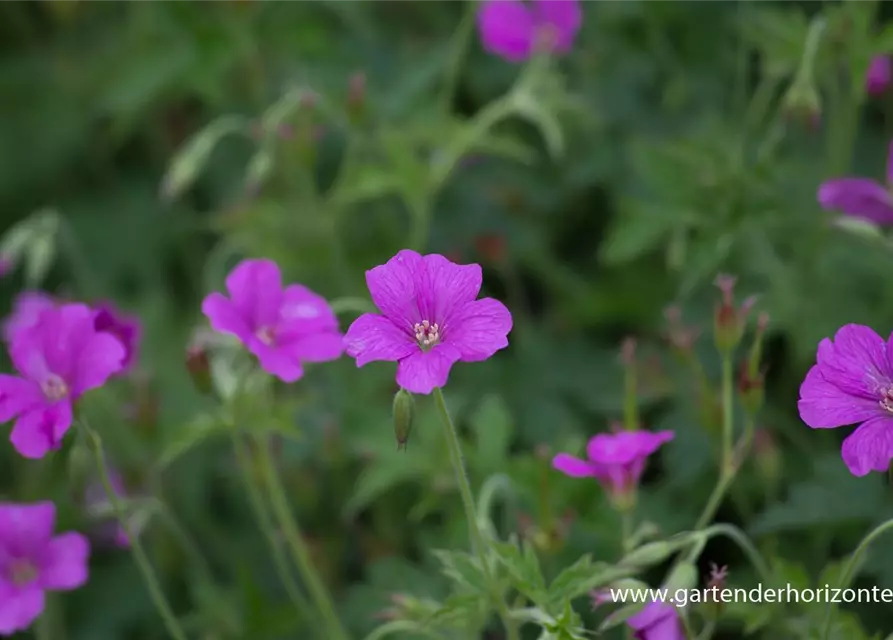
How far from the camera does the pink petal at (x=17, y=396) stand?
134 centimetres

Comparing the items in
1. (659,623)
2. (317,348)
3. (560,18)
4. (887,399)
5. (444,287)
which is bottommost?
(659,623)

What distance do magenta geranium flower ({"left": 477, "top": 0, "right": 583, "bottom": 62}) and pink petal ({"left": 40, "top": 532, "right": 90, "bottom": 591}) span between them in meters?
1.29

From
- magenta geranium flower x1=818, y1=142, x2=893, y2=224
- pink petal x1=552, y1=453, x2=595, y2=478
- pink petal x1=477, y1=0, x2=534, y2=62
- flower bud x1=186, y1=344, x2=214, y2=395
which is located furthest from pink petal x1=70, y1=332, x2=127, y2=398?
pink petal x1=477, y1=0, x2=534, y2=62

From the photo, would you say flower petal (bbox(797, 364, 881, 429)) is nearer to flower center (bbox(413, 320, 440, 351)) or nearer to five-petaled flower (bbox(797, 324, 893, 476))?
five-petaled flower (bbox(797, 324, 893, 476))

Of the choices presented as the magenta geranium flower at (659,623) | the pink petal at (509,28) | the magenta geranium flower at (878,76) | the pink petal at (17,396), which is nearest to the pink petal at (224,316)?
the pink petal at (17,396)

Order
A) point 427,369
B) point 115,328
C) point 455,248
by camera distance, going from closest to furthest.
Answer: point 427,369 < point 115,328 < point 455,248

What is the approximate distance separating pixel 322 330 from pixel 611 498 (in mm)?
445

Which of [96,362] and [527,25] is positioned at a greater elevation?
[527,25]

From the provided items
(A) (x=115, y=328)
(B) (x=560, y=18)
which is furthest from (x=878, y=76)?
(A) (x=115, y=328)

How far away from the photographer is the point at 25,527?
1562 mm

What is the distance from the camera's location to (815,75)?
6.20 feet

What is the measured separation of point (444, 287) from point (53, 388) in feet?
1.75

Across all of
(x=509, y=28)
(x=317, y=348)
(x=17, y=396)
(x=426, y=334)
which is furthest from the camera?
(x=509, y=28)

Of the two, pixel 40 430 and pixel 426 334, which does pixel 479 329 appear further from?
pixel 40 430
